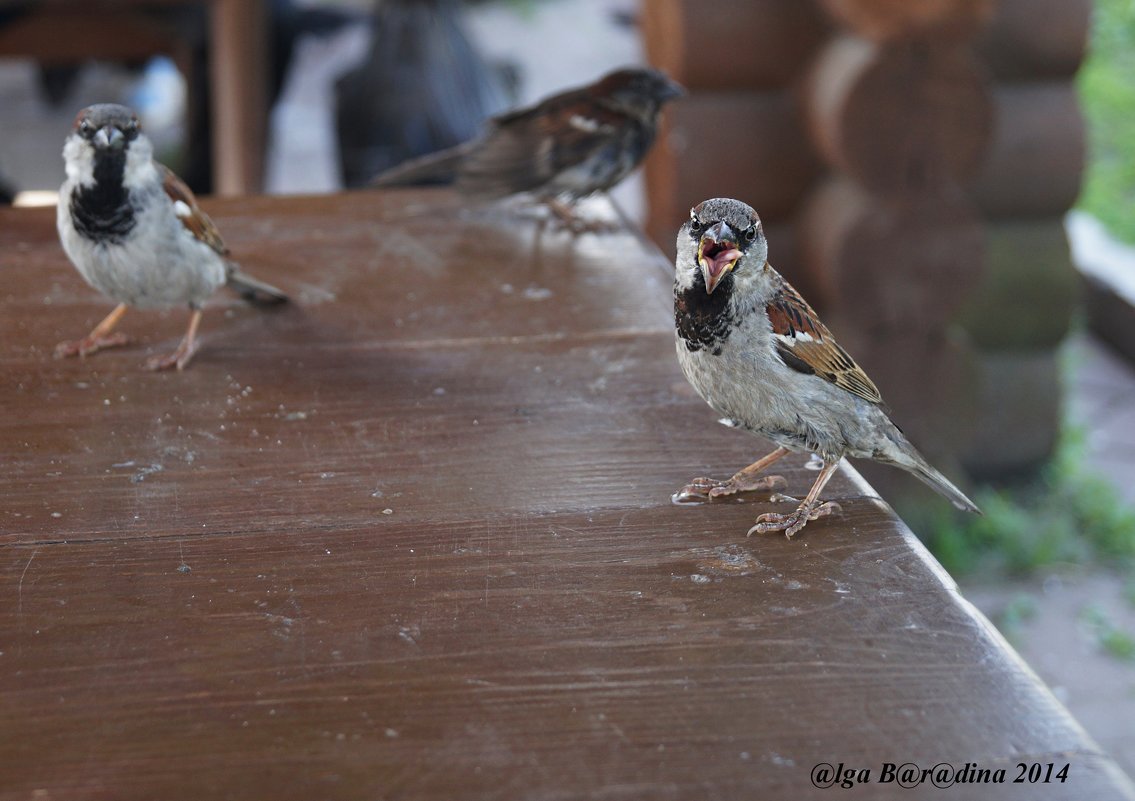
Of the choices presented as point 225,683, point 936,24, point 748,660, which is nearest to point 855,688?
point 748,660

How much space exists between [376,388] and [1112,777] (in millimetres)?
1380

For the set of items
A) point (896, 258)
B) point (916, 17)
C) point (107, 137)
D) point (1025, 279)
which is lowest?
point (1025, 279)

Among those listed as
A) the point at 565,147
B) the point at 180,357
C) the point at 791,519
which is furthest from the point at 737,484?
the point at 565,147

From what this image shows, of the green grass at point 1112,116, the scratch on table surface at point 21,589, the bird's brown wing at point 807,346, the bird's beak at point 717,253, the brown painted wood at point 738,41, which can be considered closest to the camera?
the scratch on table surface at point 21,589

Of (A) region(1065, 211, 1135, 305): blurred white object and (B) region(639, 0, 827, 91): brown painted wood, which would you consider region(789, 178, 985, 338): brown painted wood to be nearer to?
(B) region(639, 0, 827, 91): brown painted wood

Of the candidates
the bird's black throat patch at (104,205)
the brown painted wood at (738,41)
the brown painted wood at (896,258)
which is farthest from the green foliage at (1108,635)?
the bird's black throat patch at (104,205)

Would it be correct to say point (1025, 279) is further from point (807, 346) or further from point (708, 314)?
point (708, 314)

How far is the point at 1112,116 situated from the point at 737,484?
7288 mm

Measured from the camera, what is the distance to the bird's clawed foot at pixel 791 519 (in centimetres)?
164

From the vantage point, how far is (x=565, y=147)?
3199 millimetres

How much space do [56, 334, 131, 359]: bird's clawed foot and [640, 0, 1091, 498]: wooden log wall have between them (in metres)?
2.62

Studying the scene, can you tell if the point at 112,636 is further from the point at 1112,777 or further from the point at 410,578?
the point at 1112,777

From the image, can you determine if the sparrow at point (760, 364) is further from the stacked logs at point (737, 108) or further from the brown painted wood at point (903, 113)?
the stacked logs at point (737, 108)

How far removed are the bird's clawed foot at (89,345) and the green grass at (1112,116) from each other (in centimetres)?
566
